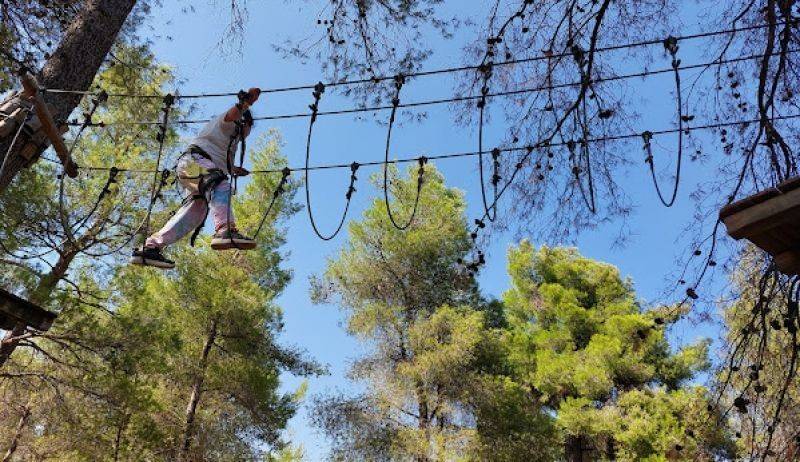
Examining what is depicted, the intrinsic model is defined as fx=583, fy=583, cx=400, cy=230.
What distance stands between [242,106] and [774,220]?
2.91 m

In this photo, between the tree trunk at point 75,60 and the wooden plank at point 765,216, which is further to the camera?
the tree trunk at point 75,60

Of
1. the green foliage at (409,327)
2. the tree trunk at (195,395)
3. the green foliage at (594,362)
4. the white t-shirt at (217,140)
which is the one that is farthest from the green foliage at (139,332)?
the green foliage at (594,362)

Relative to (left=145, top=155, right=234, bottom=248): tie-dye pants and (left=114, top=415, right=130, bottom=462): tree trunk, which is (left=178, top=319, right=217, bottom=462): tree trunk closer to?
(left=114, top=415, right=130, bottom=462): tree trunk

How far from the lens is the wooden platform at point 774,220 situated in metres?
2.10

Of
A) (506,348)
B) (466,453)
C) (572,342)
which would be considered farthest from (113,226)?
(572,342)

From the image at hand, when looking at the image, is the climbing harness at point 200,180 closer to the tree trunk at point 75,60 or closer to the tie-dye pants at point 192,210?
the tie-dye pants at point 192,210

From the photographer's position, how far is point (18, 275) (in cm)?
686

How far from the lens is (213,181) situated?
3.57m

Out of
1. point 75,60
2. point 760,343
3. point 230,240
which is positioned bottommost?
point 760,343

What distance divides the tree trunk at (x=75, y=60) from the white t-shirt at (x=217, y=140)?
922mm

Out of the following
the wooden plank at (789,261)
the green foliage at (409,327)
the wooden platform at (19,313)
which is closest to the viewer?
the wooden plank at (789,261)

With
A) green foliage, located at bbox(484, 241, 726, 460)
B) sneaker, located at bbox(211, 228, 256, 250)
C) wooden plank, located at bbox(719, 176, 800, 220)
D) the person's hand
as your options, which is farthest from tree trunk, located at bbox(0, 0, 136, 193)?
green foliage, located at bbox(484, 241, 726, 460)

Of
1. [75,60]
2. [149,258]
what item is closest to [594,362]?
[149,258]

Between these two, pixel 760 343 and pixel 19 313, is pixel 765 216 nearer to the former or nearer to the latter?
pixel 760 343
